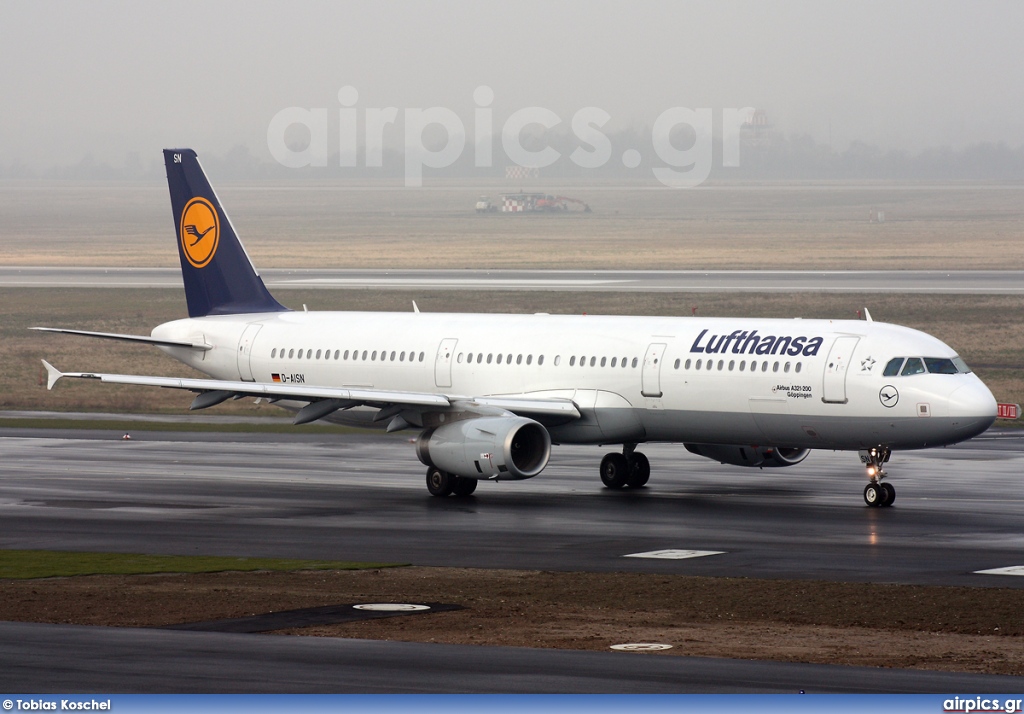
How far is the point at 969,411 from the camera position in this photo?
34719 mm

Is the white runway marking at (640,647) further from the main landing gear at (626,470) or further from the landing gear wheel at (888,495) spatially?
the main landing gear at (626,470)

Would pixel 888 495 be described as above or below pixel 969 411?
below

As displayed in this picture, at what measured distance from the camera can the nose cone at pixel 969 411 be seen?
34.7 meters

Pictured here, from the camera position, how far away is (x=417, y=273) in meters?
Answer: 127

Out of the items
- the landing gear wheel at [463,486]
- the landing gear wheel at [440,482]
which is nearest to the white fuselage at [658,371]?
the landing gear wheel at [463,486]

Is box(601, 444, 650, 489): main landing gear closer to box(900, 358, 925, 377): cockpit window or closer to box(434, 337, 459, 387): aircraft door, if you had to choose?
box(434, 337, 459, 387): aircraft door

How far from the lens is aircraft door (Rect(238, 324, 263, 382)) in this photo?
4494cm

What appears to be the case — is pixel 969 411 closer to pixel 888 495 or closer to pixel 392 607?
pixel 888 495

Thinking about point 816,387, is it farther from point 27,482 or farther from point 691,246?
point 691,246

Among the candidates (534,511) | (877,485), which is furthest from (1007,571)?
(534,511)

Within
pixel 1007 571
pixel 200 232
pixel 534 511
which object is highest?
pixel 200 232

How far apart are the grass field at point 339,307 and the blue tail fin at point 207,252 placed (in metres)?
14.5

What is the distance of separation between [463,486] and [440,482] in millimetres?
551

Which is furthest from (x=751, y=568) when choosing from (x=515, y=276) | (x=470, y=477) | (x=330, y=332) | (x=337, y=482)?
(x=515, y=276)
